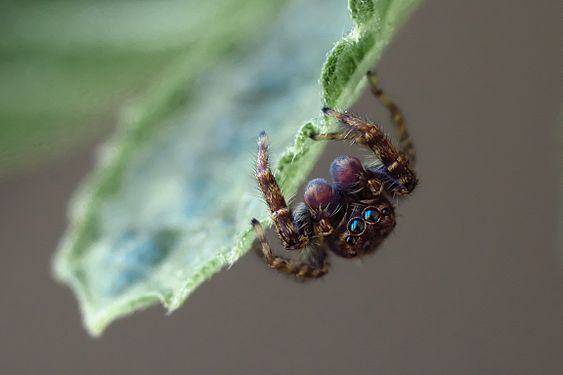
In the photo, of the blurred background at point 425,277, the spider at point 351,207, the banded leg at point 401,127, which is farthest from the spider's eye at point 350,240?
the blurred background at point 425,277

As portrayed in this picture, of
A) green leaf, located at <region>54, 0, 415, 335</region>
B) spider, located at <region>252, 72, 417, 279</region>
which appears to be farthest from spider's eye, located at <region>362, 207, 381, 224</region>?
green leaf, located at <region>54, 0, 415, 335</region>

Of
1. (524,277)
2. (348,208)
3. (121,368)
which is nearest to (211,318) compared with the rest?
(121,368)

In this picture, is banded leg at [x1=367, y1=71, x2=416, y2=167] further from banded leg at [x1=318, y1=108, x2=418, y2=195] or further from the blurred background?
the blurred background

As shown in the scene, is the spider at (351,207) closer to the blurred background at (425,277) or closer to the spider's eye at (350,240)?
the spider's eye at (350,240)

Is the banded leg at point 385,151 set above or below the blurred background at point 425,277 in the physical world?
below

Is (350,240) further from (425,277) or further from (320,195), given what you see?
(425,277)

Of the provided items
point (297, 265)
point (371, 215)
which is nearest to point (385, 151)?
point (371, 215)

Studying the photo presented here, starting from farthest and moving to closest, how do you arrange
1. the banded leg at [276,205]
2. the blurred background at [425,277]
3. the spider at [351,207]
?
the blurred background at [425,277] → the spider at [351,207] → the banded leg at [276,205]
